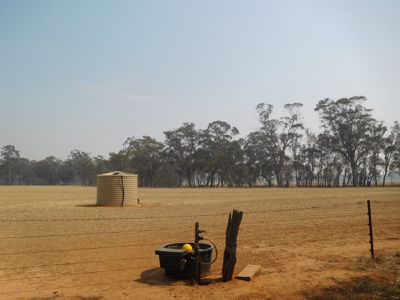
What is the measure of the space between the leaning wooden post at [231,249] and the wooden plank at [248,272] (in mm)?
212

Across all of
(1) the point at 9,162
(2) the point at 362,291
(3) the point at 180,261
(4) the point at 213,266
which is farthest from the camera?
(1) the point at 9,162

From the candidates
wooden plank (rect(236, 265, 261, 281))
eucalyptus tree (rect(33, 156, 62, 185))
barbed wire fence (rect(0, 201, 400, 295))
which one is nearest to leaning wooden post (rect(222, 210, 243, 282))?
wooden plank (rect(236, 265, 261, 281))

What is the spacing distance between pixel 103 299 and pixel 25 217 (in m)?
13.0

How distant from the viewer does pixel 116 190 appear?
26.0 metres

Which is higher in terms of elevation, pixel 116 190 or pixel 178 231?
pixel 116 190

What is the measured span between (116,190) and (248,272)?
19.5 metres

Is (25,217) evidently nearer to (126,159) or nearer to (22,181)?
(126,159)

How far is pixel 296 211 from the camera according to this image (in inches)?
758

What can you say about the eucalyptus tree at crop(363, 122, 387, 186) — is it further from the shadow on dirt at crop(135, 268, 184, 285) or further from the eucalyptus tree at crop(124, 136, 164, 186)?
the shadow on dirt at crop(135, 268, 184, 285)

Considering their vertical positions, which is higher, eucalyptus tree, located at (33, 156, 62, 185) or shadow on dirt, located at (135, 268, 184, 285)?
eucalyptus tree, located at (33, 156, 62, 185)

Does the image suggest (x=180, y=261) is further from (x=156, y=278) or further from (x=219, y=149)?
(x=219, y=149)

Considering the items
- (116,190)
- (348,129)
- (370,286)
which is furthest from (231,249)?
(348,129)

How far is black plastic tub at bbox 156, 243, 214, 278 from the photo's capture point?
7.25 metres

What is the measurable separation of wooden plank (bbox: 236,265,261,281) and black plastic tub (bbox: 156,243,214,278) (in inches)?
24.5
